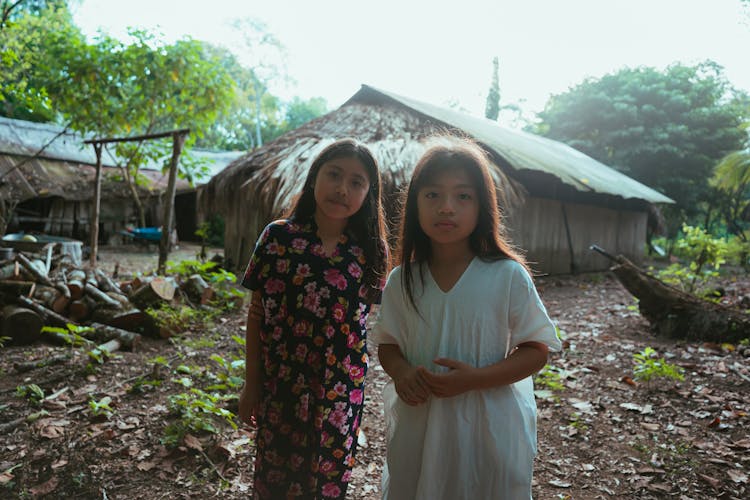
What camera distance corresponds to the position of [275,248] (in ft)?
5.22

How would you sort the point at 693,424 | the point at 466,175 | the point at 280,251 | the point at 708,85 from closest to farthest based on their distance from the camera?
the point at 466,175 → the point at 280,251 → the point at 693,424 → the point at 708,85

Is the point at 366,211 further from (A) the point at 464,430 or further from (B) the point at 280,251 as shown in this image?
(A) the point at 464,430

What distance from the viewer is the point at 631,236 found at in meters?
14.3

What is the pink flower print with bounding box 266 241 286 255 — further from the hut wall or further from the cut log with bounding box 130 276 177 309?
the hut wall

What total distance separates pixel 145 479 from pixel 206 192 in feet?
27.8

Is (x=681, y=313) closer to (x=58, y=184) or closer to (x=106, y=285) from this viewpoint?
(x=106, y=285)

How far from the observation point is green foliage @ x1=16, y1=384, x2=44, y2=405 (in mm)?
3041

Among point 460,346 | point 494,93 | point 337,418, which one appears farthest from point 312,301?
point 494,93

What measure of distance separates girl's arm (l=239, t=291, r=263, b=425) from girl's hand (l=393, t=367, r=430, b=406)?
0.61 m

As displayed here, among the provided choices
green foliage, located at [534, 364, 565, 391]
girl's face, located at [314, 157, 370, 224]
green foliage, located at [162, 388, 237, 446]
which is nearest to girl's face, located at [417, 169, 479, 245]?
girl's face, located at [314, 157, 370, 224]

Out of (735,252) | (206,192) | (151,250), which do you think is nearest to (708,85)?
(735,252)

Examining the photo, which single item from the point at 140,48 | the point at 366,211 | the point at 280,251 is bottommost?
the point at 280,251

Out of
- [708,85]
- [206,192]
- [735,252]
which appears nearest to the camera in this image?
[206,192]

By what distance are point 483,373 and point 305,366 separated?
2.14 ft
